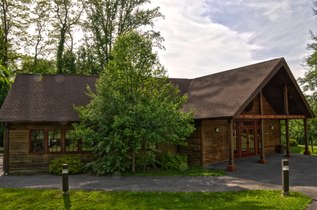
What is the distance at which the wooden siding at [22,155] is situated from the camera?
14844mm

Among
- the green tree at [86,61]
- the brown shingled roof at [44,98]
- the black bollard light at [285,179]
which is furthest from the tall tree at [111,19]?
the black bollard light at [285,179]

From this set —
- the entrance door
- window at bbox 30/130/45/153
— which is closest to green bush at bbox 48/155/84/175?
window at bbox 30/130/45/153

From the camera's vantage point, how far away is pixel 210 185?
36.8ft

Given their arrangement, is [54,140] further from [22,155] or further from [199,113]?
[199,113]

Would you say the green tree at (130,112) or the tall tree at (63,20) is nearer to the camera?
the green tree at (130,112)

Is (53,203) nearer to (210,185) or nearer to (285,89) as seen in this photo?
(210,185)

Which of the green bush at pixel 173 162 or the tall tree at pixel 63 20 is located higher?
the tall tree at pixel 63 20

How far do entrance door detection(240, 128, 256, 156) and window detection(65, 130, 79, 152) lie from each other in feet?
34.5

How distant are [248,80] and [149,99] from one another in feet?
20.4

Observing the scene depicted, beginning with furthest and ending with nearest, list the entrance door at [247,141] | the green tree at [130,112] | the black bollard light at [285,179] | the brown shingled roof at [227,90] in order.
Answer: the entrance door at [247,141]
the brown shingled roof at [227,90]
the green tree at [130,112]
the black bollard light at [285,179]

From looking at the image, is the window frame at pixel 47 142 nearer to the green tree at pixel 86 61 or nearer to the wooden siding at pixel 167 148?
the wooden siding at pixel 167 148

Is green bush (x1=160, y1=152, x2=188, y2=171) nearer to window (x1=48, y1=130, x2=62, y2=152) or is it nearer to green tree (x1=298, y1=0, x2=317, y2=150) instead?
window (x1=48, y1=130, x2=62, y2=152)

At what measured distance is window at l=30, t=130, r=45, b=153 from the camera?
15312 millimetres

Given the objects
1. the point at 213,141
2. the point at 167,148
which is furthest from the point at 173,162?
the point at 213,141
